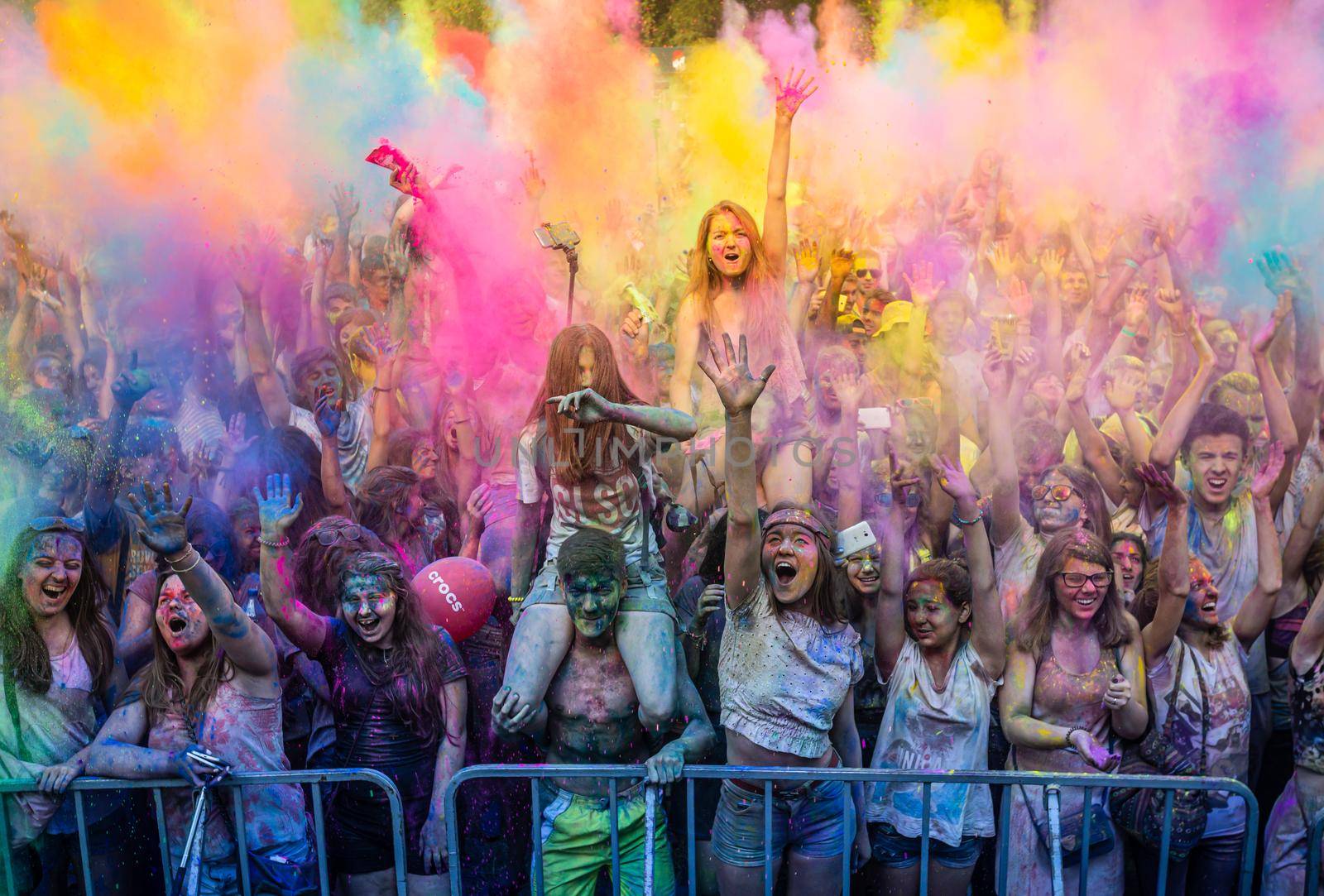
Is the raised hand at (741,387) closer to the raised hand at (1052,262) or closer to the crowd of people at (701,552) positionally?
the crowd of people at (701,552)

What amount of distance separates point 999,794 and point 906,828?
2.24 ft

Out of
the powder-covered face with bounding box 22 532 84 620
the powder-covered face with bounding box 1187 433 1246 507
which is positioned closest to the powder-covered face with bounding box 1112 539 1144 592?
the powder-covered face with bounding box 1187 433 1246 507

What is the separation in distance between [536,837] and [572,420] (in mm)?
1631

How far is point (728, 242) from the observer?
5184 mm

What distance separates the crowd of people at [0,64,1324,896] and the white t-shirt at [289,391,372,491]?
2 cm

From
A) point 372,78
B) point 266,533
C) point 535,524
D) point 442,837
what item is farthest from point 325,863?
point 372,78

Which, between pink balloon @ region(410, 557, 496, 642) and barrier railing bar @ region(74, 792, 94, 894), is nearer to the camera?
barrier railing bar @ region(74, 792, 94, 894)

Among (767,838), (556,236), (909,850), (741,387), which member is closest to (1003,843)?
(909,850)

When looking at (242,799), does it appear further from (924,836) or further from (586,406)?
(924,836)

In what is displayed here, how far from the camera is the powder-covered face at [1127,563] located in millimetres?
4707

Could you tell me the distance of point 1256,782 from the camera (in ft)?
16.1

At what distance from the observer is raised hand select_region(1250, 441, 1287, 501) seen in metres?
4.88

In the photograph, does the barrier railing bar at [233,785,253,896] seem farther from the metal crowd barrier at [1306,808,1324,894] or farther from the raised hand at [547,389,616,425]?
the metal crowd barrier at [1306,808,1324,894]

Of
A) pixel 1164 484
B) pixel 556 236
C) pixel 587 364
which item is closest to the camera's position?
pixel 1164 484
